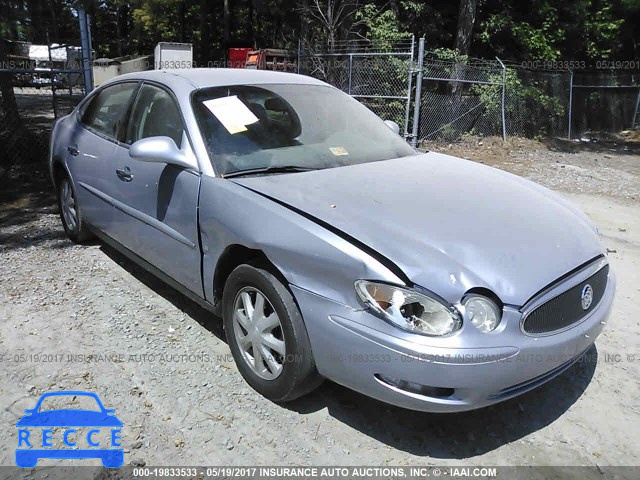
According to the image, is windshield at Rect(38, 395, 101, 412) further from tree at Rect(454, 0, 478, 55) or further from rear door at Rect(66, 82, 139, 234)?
tree at Rect(454, 0, 478, 55)

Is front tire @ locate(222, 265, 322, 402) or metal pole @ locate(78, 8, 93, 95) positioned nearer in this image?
front tire @ locate(222, 265, 322, 402)

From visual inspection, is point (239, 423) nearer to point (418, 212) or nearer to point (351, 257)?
point (351, 257)

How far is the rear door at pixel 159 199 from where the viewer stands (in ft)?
10.8

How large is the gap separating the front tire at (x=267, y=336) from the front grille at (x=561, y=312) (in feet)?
3.44

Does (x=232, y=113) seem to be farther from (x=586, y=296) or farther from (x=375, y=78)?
(x=375, y=78)

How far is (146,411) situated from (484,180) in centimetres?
243

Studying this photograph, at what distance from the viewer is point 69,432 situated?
9.02 feet

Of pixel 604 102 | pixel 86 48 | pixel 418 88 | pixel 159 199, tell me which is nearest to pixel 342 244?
pixel 159 199

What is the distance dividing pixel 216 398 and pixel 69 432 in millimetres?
753

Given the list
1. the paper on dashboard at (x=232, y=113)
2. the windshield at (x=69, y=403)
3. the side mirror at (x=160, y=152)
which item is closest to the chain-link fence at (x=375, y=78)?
the paper on dashboard at (x=232, y=113)

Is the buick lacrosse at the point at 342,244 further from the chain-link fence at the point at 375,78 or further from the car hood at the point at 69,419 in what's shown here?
the chain-link fence at the point at 375,78

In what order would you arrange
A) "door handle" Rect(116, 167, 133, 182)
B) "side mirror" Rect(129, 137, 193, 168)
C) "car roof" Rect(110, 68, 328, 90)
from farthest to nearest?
"door handle" Rect(116, 167, 133, 182), "car roof" Rect(110, 68, 328, 90), "side mirror" Rect(129, 137, 193, 168)

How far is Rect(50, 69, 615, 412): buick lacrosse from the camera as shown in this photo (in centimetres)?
235

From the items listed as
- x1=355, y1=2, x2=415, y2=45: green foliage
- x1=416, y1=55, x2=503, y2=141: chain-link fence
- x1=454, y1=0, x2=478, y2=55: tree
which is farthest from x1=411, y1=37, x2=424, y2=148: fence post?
x1=454, y1=0, x2=478, y2=55: tree
